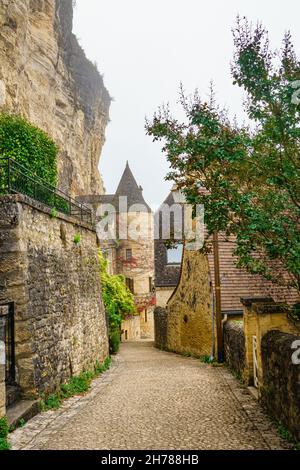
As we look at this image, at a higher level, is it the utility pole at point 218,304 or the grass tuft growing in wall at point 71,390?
the utility pole at point 218,304

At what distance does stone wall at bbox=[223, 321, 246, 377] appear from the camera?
11.7 meters

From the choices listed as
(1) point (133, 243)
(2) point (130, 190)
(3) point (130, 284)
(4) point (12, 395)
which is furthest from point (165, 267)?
(4) point (12, 395)

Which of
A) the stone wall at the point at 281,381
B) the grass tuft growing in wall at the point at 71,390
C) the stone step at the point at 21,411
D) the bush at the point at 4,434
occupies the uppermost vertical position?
the stone wall at the point at 281,381

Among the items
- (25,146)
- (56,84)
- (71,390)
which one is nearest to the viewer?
(71,390)

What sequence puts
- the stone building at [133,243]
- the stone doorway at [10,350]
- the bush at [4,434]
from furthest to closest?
the stone building at [133,243], the stone doorway at [10,350], the bush at [4,434]

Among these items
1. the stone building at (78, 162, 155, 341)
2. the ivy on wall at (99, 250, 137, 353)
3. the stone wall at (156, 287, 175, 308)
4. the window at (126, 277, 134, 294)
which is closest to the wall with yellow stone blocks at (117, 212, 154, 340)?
the stone building at (78, 162, 155, 341)

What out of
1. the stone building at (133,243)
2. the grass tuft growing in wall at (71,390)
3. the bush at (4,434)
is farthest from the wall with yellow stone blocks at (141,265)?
the bush at (4,434)

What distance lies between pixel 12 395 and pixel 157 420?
2651 millimetres

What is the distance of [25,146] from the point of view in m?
11.9

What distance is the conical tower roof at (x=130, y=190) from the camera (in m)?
42.3

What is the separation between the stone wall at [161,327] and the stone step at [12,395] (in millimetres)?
14734

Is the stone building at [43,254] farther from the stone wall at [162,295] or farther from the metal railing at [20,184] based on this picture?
the stone wall at [162,295]

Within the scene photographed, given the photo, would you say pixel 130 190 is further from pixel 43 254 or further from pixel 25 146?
pixel 43 254

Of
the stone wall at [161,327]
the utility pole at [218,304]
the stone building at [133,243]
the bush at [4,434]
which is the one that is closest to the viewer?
the bush at [4,434]
